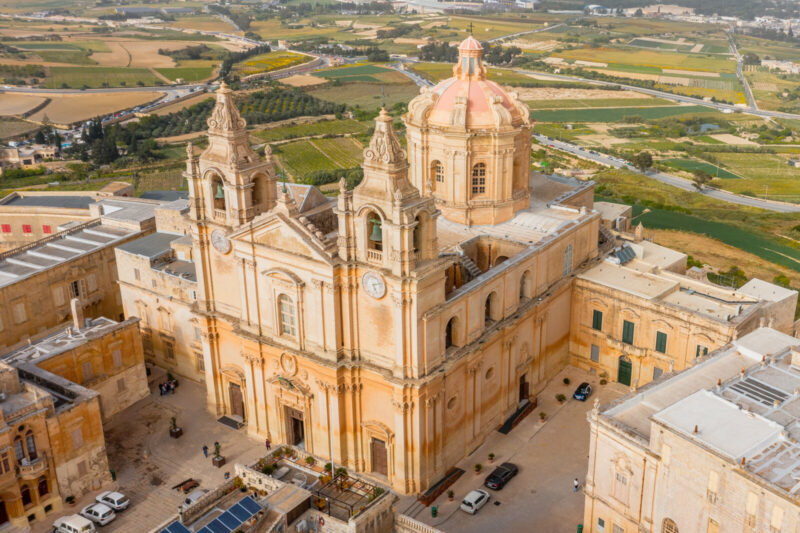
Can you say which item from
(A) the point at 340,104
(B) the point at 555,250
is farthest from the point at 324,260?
(A) the point at 340,104

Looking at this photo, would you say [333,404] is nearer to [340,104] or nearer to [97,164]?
[97,164]

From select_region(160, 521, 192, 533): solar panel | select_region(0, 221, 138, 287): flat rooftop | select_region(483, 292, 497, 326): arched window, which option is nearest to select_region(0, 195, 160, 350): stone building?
select_region(0, 221, 138, 287): flat rooftop

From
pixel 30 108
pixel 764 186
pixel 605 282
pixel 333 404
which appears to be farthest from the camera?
pixel 30 108

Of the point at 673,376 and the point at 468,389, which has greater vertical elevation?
the point at 673,376

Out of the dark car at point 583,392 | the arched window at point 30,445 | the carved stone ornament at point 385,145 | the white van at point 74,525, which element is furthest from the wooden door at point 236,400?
the dark car at point 583,392

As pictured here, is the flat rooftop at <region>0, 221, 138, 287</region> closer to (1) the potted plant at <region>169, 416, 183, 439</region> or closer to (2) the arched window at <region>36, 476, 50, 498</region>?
(1) the potted plant at <region>169, 416, 183, 439</region>

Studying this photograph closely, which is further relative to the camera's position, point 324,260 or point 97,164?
point 97,164

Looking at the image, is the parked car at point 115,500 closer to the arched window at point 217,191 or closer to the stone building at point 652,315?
the arched window at point 217,191

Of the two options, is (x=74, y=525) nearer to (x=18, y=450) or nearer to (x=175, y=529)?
(x=18, y=450)
